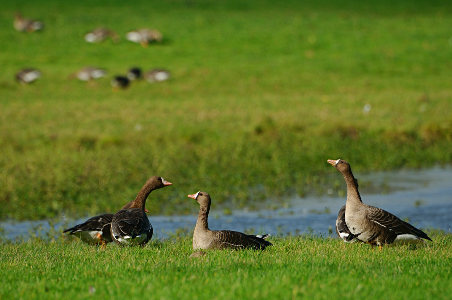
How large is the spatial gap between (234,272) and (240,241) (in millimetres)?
2120

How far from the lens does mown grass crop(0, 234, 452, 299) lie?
9.03 meters

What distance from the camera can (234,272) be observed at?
398 inches

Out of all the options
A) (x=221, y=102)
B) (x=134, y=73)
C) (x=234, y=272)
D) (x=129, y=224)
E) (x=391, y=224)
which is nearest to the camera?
(x=234, y=272)

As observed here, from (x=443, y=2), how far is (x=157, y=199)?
56.3m

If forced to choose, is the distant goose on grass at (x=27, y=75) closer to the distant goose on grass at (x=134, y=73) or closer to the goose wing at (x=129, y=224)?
the distant goose on grass at (x=134, y=73)

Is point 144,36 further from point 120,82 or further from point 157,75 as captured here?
point 120,82

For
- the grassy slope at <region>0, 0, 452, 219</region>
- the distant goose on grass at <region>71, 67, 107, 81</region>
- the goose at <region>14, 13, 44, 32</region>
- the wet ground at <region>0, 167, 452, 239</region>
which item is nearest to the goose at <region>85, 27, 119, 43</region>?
the grassy slope at <region>0, 0, 452, 219</region>

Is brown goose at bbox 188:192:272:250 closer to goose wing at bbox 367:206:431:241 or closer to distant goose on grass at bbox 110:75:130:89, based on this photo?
goose wing at bbox 367:206:431:241

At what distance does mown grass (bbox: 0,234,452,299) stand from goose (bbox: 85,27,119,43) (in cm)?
3969

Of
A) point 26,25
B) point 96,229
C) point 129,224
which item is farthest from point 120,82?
point 129,224

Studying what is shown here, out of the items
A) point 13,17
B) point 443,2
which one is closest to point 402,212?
point 13,17

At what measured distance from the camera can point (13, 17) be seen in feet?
188

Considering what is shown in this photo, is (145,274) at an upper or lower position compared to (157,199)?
upper

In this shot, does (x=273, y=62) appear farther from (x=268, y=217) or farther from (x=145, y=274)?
(x=145, y=274)
